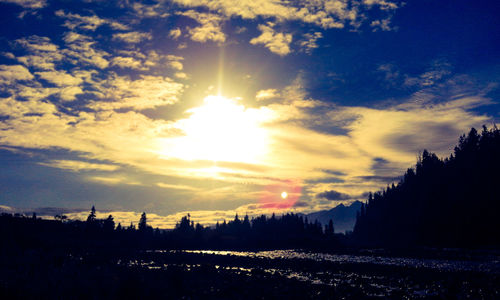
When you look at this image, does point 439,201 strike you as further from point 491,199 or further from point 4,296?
point 4,296

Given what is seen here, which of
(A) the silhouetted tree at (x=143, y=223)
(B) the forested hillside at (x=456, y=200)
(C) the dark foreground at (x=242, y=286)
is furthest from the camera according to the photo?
(A) the silhouetted tree at (x=143, y=223)

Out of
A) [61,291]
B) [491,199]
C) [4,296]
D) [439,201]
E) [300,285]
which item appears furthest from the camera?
[439,201]

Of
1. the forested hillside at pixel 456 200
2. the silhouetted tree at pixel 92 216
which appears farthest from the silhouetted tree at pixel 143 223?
the forested hillside at pixel 456 200

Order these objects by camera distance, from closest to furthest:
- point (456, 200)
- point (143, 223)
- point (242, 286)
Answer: point (242, 286) < point (456, 200) < point (143, 223)

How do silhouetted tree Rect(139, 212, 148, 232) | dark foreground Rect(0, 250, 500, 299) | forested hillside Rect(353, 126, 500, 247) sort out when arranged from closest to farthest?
dark foreground Rect(0, 250, 500, 299) < forested hillside Rect(353, 126, 500, 247) < silhouetted tree Rect(139, 212, 148, 232)

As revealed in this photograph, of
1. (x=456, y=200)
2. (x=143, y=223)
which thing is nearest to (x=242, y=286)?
(x=456, y=200)

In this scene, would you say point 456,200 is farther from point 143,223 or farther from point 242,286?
point 143,223

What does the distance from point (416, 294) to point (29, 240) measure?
442 feet

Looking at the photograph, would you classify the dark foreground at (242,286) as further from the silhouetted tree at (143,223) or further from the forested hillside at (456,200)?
the silhouetted tree at (143,223)

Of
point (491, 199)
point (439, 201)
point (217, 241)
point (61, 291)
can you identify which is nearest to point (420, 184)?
point (439, 201)

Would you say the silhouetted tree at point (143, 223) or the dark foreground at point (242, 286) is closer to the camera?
the dark foreground at point (242, 286)

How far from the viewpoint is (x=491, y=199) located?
352ft

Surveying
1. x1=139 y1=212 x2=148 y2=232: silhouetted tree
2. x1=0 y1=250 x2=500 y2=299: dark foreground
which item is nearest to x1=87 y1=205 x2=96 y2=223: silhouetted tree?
x1=139 y1=212 x2=148 y2=232: silhouetted tree

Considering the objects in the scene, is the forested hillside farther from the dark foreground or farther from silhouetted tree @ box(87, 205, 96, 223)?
silhouetted tree @ box(87, 205, 96, 223)
